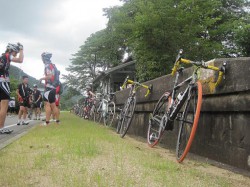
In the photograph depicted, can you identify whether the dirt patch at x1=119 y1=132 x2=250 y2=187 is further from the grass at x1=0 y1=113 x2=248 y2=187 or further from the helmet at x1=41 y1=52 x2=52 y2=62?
the helmet at x1=41 y1=52 x2=52 y2=62

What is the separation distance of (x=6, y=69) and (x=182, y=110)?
4623 mm

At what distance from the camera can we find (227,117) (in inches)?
166

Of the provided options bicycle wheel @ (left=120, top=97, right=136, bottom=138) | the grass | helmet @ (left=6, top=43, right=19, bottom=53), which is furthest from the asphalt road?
bicycle wheel @ (left=120, top=97, right=136, bottom=138)

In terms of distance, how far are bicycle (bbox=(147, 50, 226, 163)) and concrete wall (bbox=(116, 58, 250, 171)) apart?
16 cm

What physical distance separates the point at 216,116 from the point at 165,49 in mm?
14115

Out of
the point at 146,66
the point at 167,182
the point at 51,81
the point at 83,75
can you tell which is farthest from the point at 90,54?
the point at 167,182

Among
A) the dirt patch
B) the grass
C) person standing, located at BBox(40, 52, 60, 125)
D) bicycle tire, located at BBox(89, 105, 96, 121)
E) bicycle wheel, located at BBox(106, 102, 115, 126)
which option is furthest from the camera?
bicycle tire, located at BBox(89, 105, 96, 121)

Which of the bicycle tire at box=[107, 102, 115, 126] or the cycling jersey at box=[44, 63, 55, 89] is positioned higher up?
the cycling jersey at box=[44, 63, 55, 89]

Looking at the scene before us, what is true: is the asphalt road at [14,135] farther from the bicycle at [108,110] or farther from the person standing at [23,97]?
the bicycle at [108,110]

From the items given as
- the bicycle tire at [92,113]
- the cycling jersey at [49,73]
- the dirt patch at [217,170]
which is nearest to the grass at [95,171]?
the dirt patch at [217,170]

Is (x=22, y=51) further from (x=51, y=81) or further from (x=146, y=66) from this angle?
(x=146, y=66)

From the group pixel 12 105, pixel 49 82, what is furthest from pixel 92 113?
pixel 12 105

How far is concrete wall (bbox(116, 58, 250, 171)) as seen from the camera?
12.6ft

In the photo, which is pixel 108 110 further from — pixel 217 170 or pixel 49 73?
pixel 217 170
